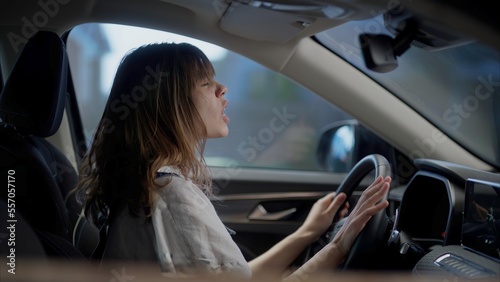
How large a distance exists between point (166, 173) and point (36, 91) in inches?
16.4

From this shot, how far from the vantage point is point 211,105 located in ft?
4.30

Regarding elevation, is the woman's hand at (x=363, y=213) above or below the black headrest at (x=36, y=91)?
below

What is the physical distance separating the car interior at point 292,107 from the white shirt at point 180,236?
0.09 m

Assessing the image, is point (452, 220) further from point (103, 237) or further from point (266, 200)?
point (266, 200)

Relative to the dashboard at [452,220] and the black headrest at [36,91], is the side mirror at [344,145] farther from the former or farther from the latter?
the black headrest at [36,91]

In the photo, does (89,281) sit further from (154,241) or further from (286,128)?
(286,128)

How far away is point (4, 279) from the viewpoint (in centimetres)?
65

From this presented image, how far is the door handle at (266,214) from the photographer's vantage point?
2.29m

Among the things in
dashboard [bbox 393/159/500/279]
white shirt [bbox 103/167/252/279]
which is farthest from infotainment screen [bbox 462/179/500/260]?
white shirt [bbox 103/167/252/279]

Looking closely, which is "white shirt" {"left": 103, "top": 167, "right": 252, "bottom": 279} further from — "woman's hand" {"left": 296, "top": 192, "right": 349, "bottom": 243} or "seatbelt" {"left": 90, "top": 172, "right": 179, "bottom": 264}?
"woman's hand" {"left": 296, "top": 192, "right": 349, "bottom": 243}

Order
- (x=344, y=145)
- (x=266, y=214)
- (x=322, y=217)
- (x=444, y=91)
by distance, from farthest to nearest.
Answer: (x=344, y=145) < (x=266, y=214) < (x=444, y=91) < (x=322, y=217)

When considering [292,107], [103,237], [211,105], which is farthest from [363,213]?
[292,107]

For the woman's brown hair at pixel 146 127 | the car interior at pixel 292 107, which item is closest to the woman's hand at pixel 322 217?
the car interior at pixel 292 107

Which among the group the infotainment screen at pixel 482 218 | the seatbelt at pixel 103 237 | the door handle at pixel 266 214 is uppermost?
the infotainment screen at pixel 482 218
